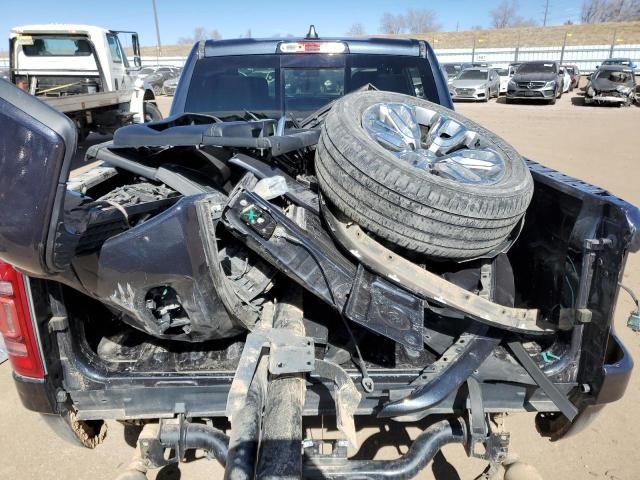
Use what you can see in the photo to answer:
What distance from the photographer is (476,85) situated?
22.9m

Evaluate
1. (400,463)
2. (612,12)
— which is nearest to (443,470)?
(400,463)

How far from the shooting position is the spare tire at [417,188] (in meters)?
1.78

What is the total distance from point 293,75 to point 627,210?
262cm

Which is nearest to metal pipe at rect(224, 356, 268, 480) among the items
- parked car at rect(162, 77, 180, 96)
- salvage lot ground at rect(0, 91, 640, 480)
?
salvage lot ground at rect(0, 91, 640, 480)

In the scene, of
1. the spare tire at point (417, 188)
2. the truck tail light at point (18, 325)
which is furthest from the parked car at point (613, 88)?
the truck tail light at point (18, 325)

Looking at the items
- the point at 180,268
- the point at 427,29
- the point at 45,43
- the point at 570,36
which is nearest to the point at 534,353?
the point at 180,268

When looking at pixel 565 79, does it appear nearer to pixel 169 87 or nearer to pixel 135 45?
pixel 169 87

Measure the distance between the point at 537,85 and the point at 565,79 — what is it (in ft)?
17.9

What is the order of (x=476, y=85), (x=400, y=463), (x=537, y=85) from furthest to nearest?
(x=476, y=85) → (x=537, y=85) → (x=400, y=463)

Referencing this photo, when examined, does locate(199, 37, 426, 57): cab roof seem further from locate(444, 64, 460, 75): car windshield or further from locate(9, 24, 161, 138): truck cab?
locate(444, 64, 460, 75): car windshield

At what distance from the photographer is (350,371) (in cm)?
196

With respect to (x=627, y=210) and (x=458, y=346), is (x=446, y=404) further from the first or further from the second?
(x=627, y=210)

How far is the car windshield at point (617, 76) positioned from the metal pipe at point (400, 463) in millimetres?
23616

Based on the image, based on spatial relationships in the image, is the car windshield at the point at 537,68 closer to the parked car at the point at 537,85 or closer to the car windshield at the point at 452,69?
the parked car at the point at 537,85
